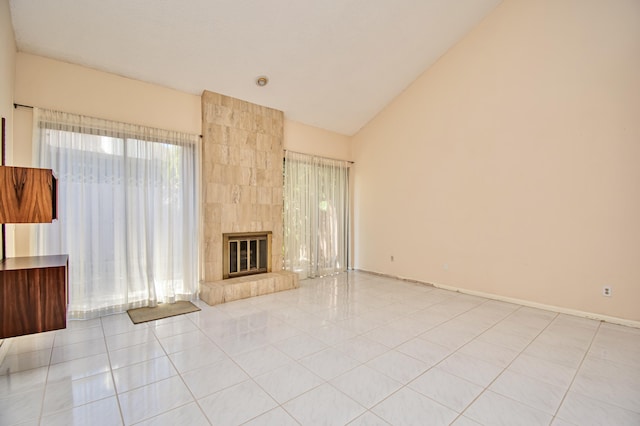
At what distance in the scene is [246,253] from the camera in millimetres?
4719

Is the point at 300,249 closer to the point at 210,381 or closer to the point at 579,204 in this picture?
the point at 210,381

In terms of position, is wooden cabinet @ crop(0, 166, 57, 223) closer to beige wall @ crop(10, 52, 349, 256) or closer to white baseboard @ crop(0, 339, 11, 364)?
white baseboard @ crop(0, 339, 11, 364)

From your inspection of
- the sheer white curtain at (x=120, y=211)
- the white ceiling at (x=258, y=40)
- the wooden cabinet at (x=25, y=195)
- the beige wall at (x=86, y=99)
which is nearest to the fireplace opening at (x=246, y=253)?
the sheer white curtain at (x=120, y=211)

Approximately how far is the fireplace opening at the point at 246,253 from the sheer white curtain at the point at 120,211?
0.47m

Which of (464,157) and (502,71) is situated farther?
(464,157)

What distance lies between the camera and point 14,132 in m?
3.08

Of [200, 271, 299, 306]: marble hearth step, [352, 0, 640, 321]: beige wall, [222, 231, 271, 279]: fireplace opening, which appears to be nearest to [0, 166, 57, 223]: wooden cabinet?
[200, 271, 299, 306]: marble hearth step

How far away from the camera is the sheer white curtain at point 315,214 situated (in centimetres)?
538

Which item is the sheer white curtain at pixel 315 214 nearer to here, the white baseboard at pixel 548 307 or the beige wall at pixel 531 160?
the beige wall at pixel 531 160

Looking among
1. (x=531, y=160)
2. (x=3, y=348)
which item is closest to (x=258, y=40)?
(x=531, y=160)

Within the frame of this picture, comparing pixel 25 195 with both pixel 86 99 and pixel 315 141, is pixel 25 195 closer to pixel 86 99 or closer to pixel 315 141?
pixel 86 99

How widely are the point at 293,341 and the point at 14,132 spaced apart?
369 centimetres

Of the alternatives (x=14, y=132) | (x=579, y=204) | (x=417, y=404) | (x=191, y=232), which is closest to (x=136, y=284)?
(x=191, y=232)

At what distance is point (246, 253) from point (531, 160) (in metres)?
4.36
